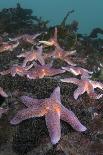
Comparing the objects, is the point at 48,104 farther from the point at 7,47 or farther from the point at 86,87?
the point at 7,47

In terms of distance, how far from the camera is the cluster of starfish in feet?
15.3

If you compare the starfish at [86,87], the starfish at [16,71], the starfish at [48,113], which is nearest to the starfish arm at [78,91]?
the starfish at [86,87]

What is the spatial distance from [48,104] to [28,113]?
0.32m

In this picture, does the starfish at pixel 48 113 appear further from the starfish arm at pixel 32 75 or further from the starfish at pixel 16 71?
the starfish at pixel 16 71

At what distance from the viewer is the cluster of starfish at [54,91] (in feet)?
15.3

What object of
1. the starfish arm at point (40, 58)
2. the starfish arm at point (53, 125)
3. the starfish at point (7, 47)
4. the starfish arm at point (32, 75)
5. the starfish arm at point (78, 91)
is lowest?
the starfish at point (7, 47)

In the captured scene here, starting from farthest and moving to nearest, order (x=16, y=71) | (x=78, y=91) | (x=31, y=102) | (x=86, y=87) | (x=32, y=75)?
(x=16, y=71)
(x=32, y=75)
(x=86, y=87)
(x=78, y=91)
(x=31, y=102)

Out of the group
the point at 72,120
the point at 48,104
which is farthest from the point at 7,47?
the point at 72,120

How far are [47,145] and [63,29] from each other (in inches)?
192

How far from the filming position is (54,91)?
5.12 meters

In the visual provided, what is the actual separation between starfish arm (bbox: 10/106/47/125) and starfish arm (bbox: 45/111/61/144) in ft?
0.33

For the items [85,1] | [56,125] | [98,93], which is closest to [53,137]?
[56,125]

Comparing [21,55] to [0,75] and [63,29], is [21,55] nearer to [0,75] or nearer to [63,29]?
[0,75]

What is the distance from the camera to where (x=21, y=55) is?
677 cm
